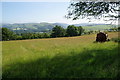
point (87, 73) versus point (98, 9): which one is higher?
point (98, 9)

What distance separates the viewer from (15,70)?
6.09 meters

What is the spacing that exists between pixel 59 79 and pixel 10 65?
2849mm

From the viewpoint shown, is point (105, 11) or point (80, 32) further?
point (80, 32)

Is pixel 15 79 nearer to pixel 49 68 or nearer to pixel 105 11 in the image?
pixel 49 68

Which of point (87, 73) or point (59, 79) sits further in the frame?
point (87, 73)

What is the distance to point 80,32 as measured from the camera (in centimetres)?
4434

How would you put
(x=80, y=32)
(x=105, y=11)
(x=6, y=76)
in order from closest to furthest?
(x=6, y=76), (x=105, y=11), (x=80, y=32)

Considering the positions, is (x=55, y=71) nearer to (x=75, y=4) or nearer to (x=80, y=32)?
(x=75, y=4)

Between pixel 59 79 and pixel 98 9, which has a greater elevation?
pixel 98 9

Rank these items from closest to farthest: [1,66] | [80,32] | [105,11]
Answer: [1,66]
[105,11]
[80,32]

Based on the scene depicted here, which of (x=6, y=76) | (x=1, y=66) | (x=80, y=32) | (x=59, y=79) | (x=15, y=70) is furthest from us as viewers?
(x=80, y=32)

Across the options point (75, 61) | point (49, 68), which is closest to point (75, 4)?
point (75, 61)

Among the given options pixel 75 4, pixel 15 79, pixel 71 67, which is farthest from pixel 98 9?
pixel 15 79

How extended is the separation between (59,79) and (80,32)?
131 ft
